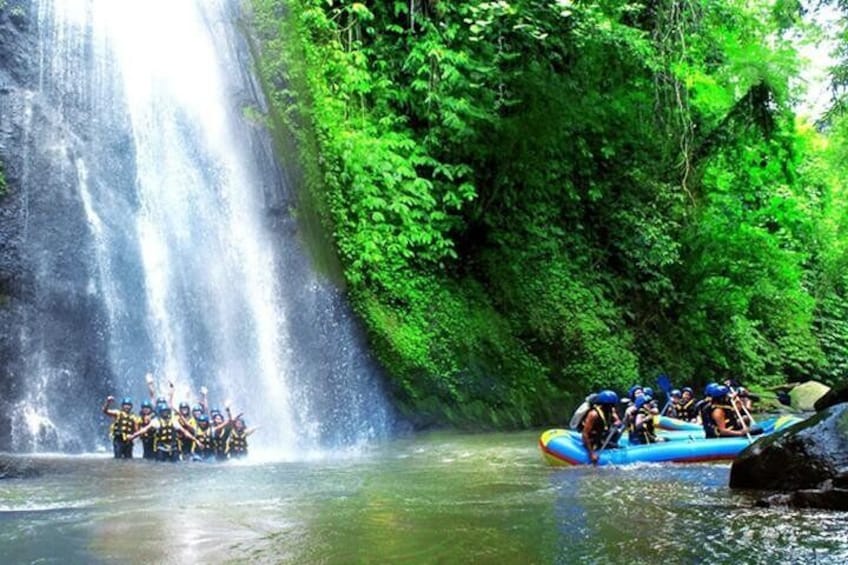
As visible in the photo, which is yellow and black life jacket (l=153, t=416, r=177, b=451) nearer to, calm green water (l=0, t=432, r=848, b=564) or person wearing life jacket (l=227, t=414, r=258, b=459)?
person wearing life jacket (l=227, t=414, r=258, b=459)

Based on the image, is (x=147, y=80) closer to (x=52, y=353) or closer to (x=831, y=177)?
(x=52, y=353)

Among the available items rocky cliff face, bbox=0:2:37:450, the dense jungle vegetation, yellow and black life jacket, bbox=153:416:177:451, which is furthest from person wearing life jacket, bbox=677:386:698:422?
rocky cliff face, bbox=0:2:37:450

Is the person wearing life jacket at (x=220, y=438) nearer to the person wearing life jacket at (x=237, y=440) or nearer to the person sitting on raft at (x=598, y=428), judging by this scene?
the person wearing life jacket at (x=237, y=440)

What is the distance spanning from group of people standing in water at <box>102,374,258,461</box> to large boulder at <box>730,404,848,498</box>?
728cm

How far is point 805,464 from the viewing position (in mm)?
7098

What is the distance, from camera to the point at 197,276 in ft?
51.0

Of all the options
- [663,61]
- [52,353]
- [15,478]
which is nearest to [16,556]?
[15,478]

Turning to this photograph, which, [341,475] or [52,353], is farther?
[52,353]

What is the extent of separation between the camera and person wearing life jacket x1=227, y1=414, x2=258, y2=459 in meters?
12.3

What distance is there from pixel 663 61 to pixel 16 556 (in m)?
12.4

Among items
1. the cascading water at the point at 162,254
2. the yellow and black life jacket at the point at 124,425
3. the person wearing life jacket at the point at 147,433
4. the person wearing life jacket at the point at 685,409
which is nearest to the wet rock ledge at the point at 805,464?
the person wearing life jacket at the point at 147,433

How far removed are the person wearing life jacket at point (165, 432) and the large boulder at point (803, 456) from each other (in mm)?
7597

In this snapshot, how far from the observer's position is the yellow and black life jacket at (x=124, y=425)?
11.8 meters

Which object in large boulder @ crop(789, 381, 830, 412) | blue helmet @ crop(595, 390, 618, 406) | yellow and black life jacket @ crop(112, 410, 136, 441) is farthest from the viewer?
large boulder @ crop(789, 381, 830, 412)
